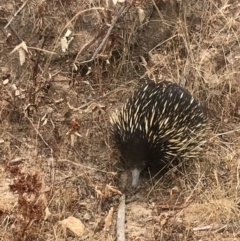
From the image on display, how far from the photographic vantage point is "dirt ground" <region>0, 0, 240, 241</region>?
121 inches

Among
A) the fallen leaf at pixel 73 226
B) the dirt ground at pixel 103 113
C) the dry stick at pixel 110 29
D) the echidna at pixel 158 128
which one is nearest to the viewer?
the fallen leaf at pixel 73 226

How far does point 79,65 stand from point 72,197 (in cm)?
125

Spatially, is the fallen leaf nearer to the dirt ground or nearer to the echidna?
the dirt ground

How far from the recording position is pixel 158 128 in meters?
3.43

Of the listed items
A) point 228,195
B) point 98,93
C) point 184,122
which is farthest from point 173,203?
point 98,93

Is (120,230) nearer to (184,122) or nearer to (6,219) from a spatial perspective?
(6,219)

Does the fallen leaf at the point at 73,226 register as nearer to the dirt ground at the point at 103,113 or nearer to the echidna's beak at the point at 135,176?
the dirt ground at the point at 103,113

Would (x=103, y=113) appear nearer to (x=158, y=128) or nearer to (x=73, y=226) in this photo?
(x=158, y=128)

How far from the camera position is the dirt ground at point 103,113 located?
307 centimetres

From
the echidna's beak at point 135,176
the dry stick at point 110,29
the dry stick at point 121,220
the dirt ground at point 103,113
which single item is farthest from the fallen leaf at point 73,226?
the dry stick at point 110,29

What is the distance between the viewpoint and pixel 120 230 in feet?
9.97

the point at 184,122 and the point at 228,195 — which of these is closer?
the point at 228,195

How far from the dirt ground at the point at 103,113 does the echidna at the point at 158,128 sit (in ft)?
0.46

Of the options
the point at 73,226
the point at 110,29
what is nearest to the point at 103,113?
the point at 110,29
